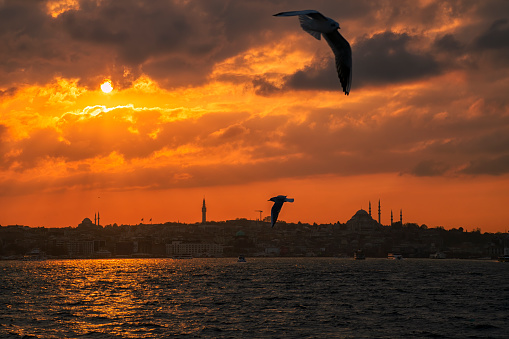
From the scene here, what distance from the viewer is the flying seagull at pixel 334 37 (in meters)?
9.38

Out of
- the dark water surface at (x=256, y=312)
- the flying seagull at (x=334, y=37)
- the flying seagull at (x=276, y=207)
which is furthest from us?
the dark water surface at (x=256, y=312)

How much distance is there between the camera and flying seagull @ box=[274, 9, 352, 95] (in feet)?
30.8

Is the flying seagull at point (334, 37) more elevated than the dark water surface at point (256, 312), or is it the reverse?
the flying seagull at point (334, 37)

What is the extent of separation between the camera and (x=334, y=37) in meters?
9.71

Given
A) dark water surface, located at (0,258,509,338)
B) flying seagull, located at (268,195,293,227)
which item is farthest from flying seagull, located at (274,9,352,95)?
dark water surface, located at (0,258,509,338)

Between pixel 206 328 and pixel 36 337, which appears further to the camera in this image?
pixel 206 328

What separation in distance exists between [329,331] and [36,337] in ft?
53.9

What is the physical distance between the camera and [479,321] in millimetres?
45594

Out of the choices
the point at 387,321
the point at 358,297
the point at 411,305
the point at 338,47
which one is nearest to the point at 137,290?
the point at 358,297

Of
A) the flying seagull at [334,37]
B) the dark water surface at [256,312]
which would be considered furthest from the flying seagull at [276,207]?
the dark water surface at [256,312]

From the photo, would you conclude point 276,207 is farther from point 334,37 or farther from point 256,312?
point 256,312

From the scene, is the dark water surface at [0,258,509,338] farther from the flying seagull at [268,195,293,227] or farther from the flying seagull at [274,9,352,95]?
the flying seagull at [274,9,352,95]

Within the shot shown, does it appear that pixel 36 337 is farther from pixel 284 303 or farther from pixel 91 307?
pixel 284 303

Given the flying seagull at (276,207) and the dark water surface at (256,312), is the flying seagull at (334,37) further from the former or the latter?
the dark water surface at (256,312)
